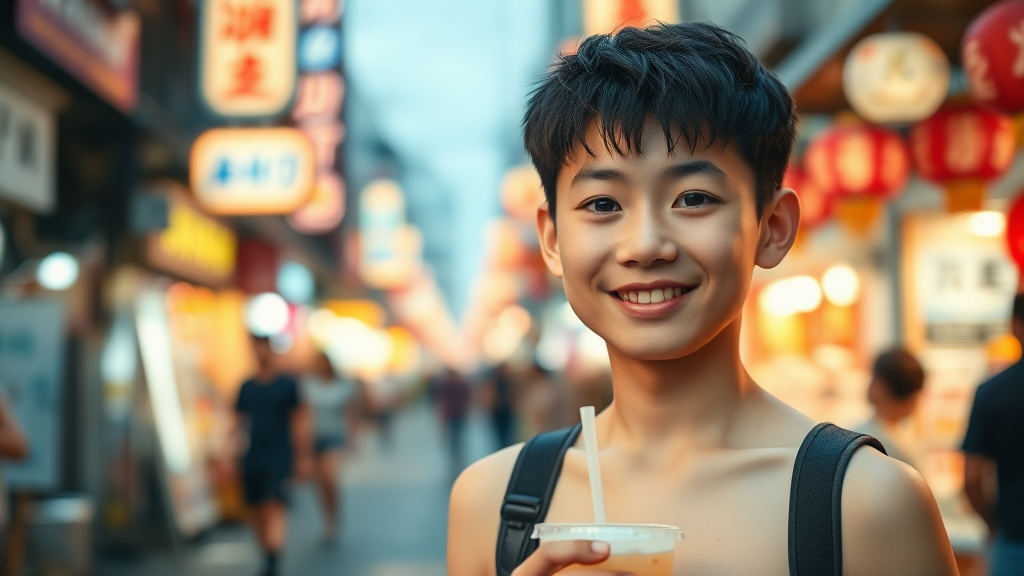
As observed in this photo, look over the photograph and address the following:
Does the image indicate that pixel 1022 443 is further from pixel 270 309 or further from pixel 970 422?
pixel 270 309

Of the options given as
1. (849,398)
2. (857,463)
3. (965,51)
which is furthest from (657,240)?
(849,398)

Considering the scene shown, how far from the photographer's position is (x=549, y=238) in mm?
1925

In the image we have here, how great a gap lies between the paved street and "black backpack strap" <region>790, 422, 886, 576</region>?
7349 mm

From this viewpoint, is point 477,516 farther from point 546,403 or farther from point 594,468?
point 546,403

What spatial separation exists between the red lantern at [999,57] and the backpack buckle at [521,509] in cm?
386

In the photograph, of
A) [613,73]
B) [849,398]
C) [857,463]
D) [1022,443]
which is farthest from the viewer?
[849,398]

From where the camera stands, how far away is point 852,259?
9.97 m

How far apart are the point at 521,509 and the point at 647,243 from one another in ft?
1.72

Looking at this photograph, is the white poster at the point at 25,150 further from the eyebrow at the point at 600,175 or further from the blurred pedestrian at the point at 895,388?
the eyebrow at the point at 600,175

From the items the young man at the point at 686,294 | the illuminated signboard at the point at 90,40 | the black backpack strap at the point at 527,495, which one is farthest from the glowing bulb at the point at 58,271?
the young man at the point at 686,294

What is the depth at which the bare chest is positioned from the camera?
1.57 meters

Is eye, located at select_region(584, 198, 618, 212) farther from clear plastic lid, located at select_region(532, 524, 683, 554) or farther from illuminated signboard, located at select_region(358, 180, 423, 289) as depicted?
illuminated signboard, located at select_region(358, 180, 423, 289)

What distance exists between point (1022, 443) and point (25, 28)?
6.28 metres

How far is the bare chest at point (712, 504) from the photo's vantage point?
1572 millimetres
